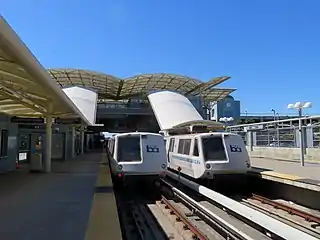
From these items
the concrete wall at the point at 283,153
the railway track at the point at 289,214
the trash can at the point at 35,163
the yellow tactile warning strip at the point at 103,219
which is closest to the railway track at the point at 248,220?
the railway track at the point at 289,214

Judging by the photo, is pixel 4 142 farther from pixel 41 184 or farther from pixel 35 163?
pixel 41 184

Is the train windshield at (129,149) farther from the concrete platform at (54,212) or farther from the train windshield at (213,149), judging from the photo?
the train windshield at (213,149)

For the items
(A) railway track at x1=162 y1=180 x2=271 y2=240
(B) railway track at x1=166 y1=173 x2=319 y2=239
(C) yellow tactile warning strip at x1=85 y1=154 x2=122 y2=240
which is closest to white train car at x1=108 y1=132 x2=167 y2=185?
(A) railway track at x1=162 y1=180 x2=271 y2=240

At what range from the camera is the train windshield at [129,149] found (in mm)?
14984

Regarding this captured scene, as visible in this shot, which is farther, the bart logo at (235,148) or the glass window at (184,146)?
the glass window at (184,146)

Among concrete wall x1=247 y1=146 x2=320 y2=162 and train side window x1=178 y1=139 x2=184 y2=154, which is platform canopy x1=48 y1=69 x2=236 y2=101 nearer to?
concrete wall x1=247 y1=146 x2=320 y2=162

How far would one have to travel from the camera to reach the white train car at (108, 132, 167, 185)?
14.8 metres

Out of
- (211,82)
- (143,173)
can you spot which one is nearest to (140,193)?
(143,173)

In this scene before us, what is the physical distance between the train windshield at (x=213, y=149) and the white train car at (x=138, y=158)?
1678mm

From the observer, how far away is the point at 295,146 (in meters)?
22.5

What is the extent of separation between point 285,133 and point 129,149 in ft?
39.2

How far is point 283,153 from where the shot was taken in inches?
939

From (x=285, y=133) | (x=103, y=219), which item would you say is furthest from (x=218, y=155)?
(x=285, y=133)

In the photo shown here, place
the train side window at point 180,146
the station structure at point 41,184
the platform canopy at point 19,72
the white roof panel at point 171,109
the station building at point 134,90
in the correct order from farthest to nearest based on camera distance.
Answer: the station building at point 134,90, the white roof panel at point 171,109, the train side window at point 180,146, the platform canopy at point 19,72, the station structure at point 41,184
